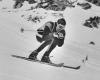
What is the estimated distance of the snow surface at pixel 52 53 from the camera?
25.2ft

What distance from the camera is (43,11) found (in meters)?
12.4

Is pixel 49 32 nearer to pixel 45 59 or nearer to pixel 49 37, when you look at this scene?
pixel 49 37

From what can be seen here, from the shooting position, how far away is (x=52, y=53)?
28.0ft

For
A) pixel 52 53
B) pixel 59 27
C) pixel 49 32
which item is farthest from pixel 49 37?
pixel 52 53

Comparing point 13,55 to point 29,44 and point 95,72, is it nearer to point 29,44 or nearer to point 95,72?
point 29,44

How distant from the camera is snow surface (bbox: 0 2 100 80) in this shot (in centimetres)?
767

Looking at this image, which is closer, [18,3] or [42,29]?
[42,29]

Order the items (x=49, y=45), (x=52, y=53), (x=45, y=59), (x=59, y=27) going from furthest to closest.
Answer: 1. (x=52, y=53)
2. (x=59, y=27)
3. (x=49, y=45)
4. (x=45, y=59)

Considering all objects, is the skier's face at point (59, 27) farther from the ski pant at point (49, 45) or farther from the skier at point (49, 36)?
the ski pant at point (49, 45)

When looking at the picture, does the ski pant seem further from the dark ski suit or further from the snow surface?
the snow surface

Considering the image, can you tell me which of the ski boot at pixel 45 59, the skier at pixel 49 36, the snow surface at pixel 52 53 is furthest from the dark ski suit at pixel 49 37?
the snow surface at pixel 52 53

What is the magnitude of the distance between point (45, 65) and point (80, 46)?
2.80m

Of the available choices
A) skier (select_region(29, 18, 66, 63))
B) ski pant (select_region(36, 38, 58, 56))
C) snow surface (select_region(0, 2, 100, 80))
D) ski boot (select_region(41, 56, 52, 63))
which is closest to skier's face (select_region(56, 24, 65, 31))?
skier (select_region(29, 18, 66, 63))

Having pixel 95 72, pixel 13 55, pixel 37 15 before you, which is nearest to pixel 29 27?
pixel 37 15
